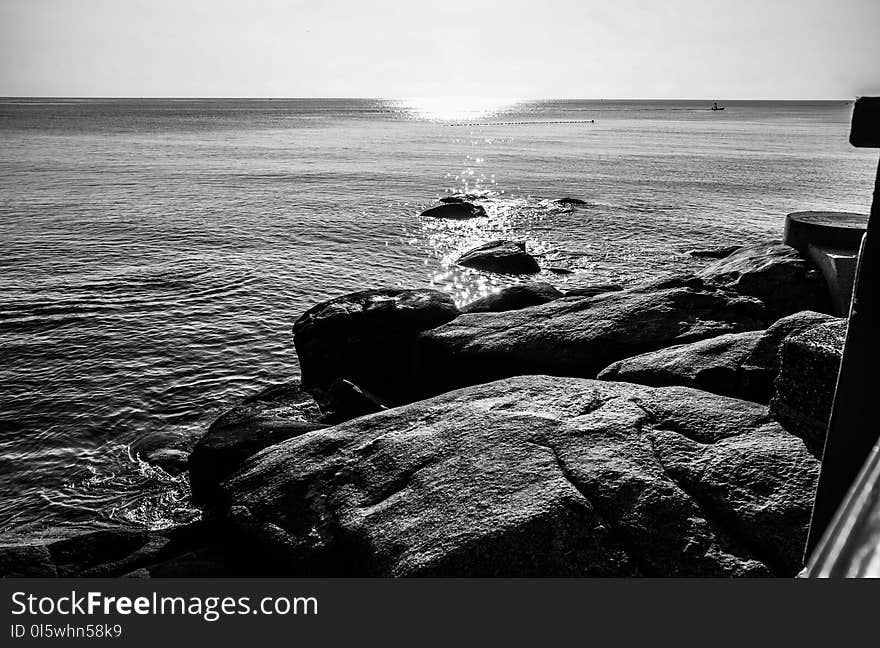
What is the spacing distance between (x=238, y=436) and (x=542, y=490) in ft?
18.6

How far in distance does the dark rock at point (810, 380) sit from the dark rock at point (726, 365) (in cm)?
150

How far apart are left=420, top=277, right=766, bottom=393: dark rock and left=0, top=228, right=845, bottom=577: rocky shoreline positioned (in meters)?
0.04

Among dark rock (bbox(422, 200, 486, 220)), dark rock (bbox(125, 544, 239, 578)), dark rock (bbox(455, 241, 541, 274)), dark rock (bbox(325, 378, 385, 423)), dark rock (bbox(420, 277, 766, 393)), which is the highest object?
dark rock (bbox(422, 200, 486, 220))

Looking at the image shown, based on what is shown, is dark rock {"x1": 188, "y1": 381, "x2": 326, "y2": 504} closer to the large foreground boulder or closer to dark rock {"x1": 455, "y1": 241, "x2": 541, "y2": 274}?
the large foreground boulder

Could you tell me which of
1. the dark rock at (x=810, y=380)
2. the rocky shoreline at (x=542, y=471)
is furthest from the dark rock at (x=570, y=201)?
the dark rock at (x=810, y=380)

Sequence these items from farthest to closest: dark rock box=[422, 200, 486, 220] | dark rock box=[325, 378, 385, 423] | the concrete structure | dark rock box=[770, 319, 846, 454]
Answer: dark rock box=[422, 200, 486, 220] < the concrete structure < dark rock box=[325, 378, 385, 423] < dark rock box=[770, 319, 846, 454]

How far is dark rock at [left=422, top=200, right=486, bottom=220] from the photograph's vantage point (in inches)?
1357

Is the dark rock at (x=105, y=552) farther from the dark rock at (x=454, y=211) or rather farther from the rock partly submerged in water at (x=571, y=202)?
the rock partly submerged in water at (x=571, y=202)

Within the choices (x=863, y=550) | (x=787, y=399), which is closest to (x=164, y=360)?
(x=787, y=399)

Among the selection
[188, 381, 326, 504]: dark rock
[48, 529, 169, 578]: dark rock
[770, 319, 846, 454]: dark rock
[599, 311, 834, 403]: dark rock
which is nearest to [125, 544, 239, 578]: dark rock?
[48, 529, 169, 578]: dark rock

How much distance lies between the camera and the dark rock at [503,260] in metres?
23.6

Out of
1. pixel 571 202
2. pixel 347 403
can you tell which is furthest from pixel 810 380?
pixel 571 202

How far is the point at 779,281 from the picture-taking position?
44.2 feet
